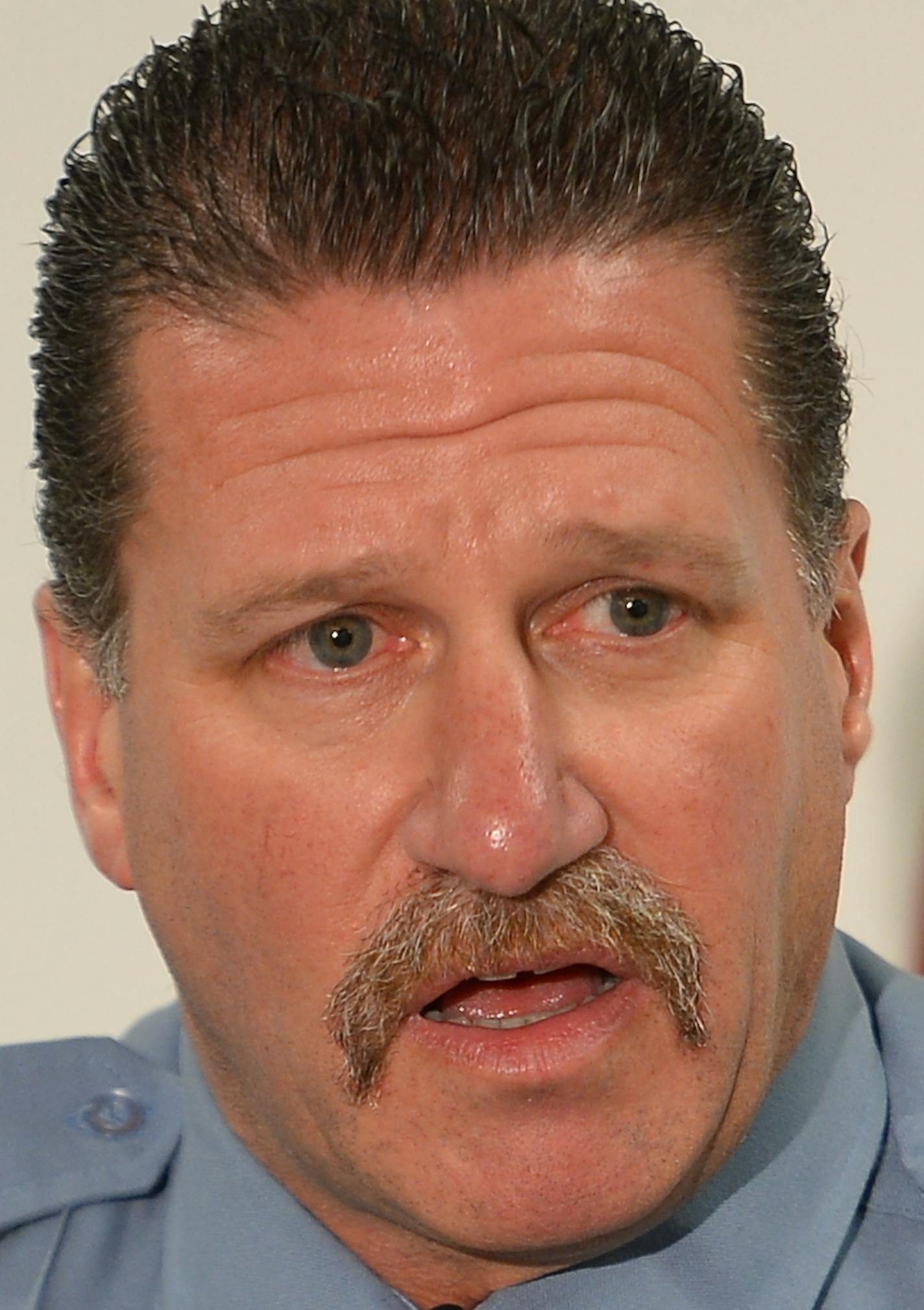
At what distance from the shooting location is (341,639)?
1.27 meters

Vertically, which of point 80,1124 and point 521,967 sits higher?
point 521,967

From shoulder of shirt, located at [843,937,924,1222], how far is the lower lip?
0.27m

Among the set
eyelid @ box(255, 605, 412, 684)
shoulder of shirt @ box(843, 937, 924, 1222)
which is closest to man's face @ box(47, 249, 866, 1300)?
eyelid @ box(255, 605, 412, 684)

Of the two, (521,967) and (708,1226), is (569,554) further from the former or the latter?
(708,1226)

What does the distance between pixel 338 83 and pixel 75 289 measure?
22 cm

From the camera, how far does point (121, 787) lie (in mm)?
1409

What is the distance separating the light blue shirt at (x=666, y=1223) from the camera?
1.31 metres

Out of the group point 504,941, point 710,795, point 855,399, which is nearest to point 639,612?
point 710,795

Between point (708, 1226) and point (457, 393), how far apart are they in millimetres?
531

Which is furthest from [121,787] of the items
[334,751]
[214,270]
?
[214,270]

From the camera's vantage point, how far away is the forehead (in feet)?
3.97

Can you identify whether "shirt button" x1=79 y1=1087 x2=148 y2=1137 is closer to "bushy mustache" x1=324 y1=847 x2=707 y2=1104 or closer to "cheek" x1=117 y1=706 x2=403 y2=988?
"cheek" x1=117 y1=706 x2=403 y2=988

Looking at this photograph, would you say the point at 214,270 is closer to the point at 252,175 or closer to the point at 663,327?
the point at 252,175

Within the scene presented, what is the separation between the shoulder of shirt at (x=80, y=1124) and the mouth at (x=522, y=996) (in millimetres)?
400
